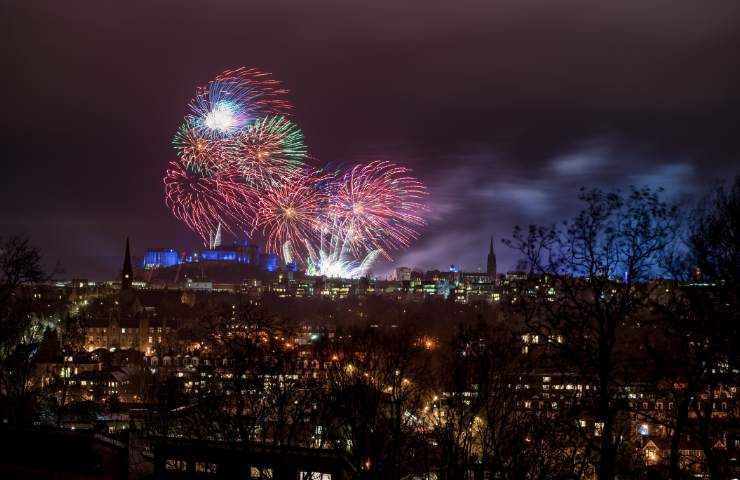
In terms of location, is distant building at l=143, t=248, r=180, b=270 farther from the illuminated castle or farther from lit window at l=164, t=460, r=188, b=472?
lit window at l=164, t=460, r=188, b=472

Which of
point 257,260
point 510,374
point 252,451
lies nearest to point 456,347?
point 510,374

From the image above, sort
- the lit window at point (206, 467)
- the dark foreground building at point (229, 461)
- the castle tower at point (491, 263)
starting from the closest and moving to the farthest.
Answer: the dark foreground building at point (229, 461)
the lit window at point (206, 467)
the castle tower at point (491, 263)

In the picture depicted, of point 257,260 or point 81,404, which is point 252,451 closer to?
point 81,404

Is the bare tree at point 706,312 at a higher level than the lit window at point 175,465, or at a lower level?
higher

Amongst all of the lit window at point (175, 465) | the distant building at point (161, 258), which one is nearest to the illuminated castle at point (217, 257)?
the distant building at point (161, 258)

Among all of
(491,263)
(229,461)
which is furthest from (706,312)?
(491,263)

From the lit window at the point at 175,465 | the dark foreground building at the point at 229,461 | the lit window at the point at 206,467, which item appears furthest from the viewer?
the lit window at the point at 175,465

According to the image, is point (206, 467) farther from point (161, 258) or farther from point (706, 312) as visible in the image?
point (161, 258)

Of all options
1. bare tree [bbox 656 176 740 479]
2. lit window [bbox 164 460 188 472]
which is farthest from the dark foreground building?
bare tree [bbox 656 176 740 479]

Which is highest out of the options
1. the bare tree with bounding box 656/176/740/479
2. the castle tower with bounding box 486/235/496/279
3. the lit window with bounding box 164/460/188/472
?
the castle tower with bounding box 486/235/496/279

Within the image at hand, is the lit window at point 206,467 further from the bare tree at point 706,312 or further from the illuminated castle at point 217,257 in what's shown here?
the illuminated castle at point 217,257

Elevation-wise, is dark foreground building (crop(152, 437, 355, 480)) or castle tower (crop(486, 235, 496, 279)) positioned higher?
castle tower (crop(486, 235, 496, 279))
